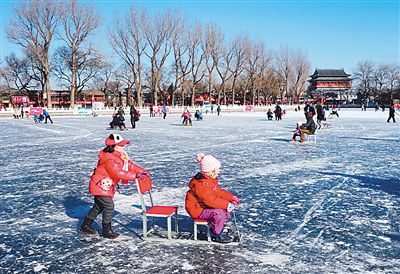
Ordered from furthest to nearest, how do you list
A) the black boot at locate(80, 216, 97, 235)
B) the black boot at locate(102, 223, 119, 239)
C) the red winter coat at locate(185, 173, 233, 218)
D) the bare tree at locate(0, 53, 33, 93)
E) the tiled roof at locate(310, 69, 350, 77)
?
the tiled roof at locate(310, 69, 350, 77)
the bare tree at locate(0, 53, 33, 93)
the black boot at locate(80, 216, 97, 235)
the black boot at locate(102, 223, 119, 239)
the red winter coat at locate(185, 173, 233, 218)

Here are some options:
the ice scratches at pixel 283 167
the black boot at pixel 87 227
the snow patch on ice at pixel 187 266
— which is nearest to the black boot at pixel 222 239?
the snow patch on ice at pixel 187 266

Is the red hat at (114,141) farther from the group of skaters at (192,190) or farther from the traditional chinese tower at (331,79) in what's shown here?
the traditional chinese tower at (331,79)

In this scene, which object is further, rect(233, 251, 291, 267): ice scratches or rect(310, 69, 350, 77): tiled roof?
rect(310, 69, 350, 77): tiled roof

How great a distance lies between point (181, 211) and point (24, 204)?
219 cm

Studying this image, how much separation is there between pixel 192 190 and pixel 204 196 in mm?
173

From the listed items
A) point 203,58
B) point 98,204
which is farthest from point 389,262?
point 203,58

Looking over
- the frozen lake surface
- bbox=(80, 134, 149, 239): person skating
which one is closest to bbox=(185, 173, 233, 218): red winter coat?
the frozen lake surface

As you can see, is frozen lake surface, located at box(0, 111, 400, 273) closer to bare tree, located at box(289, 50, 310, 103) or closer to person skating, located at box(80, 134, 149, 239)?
person skating, located at box(80, 134, 149, 239)

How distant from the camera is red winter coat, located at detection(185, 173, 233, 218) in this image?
3.45 meters

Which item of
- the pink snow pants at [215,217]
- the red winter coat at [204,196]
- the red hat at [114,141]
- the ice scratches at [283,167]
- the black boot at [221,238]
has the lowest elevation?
the ice scratches at [283,167]

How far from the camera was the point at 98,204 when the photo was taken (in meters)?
3.84

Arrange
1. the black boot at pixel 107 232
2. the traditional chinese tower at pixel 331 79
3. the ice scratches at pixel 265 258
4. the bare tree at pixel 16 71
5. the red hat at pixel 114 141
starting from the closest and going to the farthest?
the ice scratches at pixel 265 258 → the red hat at pixel 114 141 → the black boot at pixel 107 232 → the bare tree at pixel 16 71 → the traditional chinese tower at pixel 331 79

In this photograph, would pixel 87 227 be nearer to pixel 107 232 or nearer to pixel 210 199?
pixel 107 232

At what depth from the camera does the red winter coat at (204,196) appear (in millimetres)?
3451
